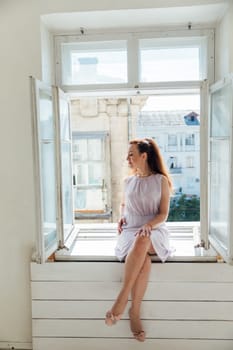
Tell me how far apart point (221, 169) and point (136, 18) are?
3.93 feet

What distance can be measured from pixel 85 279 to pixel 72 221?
25.1 inches

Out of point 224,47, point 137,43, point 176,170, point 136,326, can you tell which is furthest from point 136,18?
point 136,326

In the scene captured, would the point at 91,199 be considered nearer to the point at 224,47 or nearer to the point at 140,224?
the point at 140,224

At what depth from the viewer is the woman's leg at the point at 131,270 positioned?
212 cm

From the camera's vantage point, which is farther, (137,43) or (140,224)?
(137,43)

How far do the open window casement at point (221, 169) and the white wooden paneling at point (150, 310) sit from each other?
39cm

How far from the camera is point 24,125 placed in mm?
2357

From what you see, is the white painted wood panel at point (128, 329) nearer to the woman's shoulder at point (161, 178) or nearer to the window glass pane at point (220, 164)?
the window glass pane at point (220, 164)

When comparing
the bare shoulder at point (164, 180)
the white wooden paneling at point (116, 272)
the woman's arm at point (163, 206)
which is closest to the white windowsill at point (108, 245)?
the white wooden paneling at point (116, 272)

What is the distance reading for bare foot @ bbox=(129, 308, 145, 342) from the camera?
7.35 ft

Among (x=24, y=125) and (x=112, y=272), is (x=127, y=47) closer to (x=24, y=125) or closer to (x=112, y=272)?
(x=24, y=125)

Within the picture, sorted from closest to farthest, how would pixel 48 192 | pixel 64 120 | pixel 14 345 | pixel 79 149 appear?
pixel 48 192 < pixel 14 345 < pixel 64 120 < pixel 79 149

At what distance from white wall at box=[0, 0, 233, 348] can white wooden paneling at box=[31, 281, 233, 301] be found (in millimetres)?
207

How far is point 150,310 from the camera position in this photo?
2.30 m
